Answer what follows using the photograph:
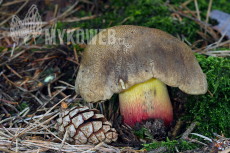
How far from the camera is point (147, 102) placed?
166cm

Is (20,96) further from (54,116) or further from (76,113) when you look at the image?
(76,113)

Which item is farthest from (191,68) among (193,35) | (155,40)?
(193,35)

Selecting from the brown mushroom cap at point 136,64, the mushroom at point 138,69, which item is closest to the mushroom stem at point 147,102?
the mushroom at point 138,69

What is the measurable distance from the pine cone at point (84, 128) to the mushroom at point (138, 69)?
128 millimetres

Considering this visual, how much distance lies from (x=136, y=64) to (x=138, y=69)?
0.04 m

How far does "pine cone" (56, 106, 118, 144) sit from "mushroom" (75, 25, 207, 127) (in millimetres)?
128

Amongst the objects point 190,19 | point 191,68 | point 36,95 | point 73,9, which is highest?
point 73,9

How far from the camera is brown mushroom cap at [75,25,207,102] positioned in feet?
4.73

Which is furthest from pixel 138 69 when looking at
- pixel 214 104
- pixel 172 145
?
pixel 214 104

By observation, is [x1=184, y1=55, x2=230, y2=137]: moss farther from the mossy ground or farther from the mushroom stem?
→ the mushroom stem

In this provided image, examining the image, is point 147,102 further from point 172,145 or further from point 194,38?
point 194,38

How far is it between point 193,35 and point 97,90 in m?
1.68

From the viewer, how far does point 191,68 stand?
1.57 m

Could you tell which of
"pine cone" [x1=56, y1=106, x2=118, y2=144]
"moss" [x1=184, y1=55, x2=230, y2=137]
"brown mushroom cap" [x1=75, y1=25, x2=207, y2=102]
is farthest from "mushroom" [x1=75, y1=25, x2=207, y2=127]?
"moss" [x1=184, y1=55, x2=230, y2=137]
